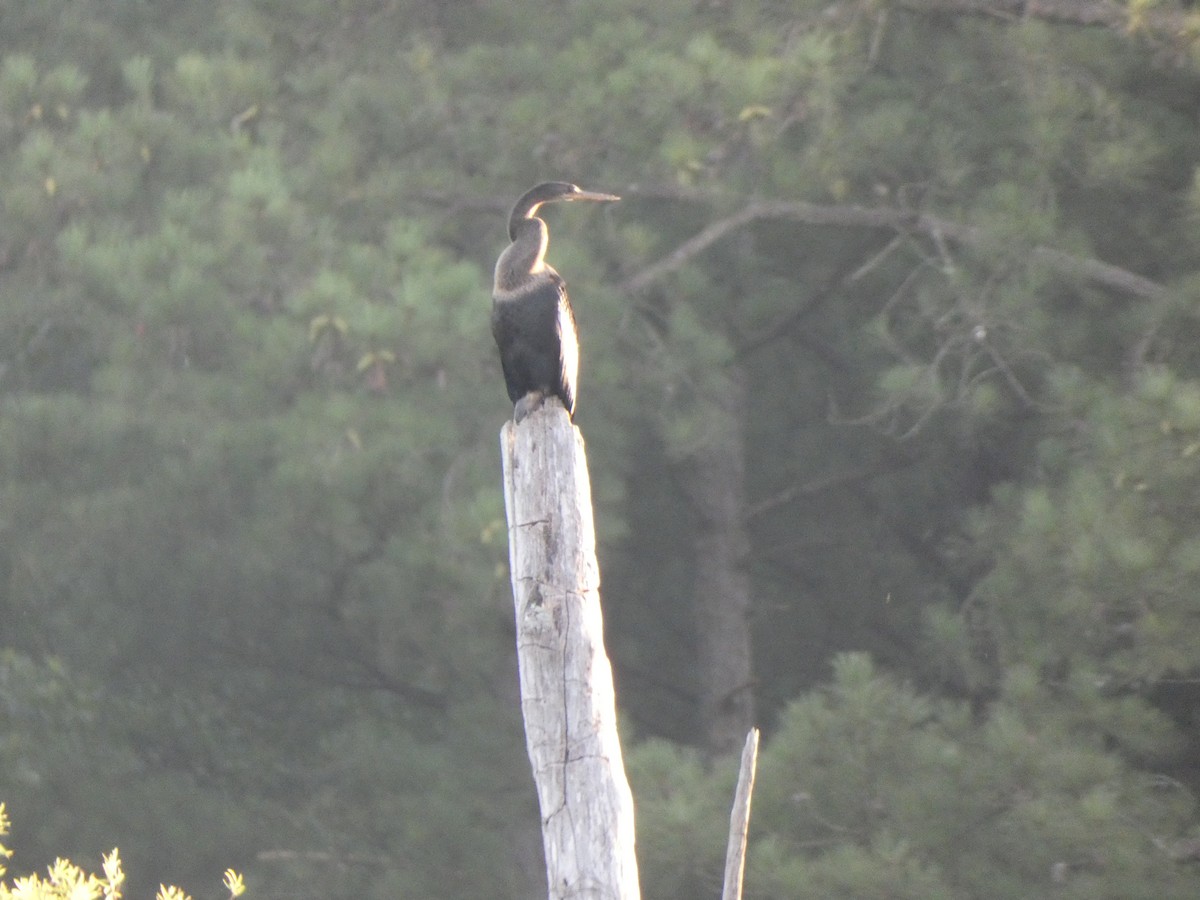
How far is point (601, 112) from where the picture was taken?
6980 mm

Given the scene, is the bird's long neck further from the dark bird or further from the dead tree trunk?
the dead tree trunk

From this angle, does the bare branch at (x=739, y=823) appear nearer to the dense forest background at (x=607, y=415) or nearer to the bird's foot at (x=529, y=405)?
the bird's foot at (x=529, y=405)

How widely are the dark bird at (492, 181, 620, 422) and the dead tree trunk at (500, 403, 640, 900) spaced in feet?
4.48

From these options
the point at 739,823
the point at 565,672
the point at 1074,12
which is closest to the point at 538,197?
the point at 565,672

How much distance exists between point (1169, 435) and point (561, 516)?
286 centimetres

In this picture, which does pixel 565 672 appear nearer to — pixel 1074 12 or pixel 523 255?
pixel 523 255

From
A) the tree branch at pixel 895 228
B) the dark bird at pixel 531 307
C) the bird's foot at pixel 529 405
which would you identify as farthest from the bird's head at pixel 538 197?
the tree branch at pixel 895 228

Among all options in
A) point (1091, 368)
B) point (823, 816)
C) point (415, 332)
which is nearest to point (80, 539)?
point (415, 332)

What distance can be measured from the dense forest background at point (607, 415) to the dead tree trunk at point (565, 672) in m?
2.70

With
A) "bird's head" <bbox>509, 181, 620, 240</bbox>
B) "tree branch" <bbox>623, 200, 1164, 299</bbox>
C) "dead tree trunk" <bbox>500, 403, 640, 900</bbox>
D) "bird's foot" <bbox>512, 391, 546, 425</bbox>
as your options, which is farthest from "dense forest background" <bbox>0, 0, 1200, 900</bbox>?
"dead tree trunk" <bbox>500, 403, 640, 900</bbox>

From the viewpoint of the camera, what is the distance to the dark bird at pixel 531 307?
4621 mm

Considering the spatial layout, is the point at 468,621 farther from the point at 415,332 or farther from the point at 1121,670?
the point at 1121,670

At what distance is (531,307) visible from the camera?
4.68 meters

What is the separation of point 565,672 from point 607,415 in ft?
14.3
